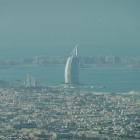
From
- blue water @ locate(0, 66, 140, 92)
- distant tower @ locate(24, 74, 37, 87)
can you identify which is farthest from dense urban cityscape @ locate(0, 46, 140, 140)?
blue water @ locate(0, 66, 140, 92)

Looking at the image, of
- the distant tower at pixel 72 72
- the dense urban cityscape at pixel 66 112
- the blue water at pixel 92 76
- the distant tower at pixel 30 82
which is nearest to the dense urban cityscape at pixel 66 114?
the dense urban cityscape at pixel 66 112

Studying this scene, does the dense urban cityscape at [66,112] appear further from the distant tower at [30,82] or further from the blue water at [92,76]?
the blue water at [92,76]

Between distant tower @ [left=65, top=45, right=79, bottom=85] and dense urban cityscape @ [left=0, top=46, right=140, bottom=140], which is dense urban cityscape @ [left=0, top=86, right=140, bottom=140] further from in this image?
distant tower @ [left=65, top=45, right=79, bottom=85]

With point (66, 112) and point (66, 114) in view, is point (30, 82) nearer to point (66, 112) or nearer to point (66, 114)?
point (66, 112)

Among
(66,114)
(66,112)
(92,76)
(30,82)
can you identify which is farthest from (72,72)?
(66,114)

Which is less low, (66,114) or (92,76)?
(92,76)

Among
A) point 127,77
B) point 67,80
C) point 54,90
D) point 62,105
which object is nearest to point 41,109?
point 62,105

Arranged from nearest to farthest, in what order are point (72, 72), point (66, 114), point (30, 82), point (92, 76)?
1. point (66, 114)
2. point (30, 82)
3. point (72, 72)
4. point (92, 76)

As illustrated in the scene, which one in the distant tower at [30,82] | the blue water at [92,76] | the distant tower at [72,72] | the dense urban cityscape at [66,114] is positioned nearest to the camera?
the dense urban cityscape at [66,114]

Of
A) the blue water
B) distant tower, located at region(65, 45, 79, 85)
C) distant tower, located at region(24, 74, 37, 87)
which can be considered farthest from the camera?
distant tower, located at region(65, 45, 79, 85)
